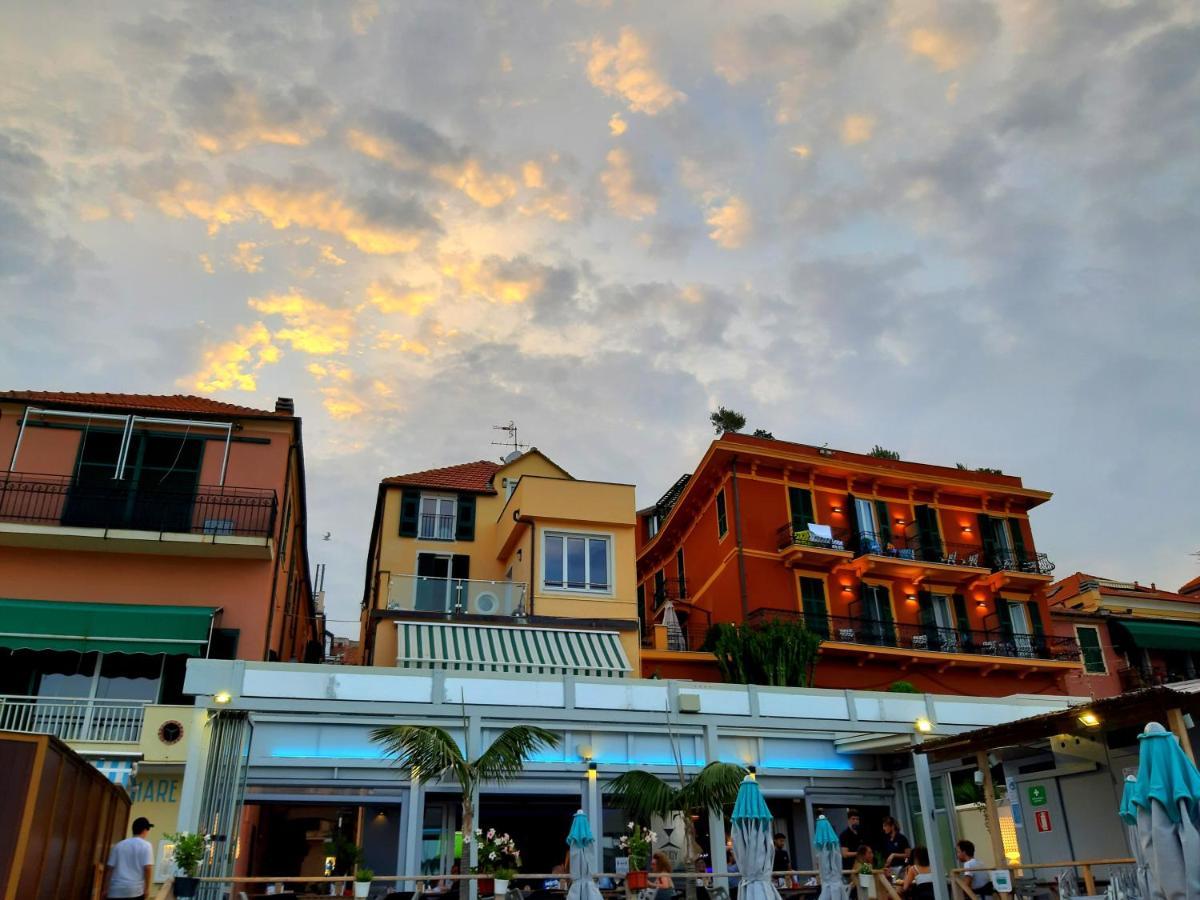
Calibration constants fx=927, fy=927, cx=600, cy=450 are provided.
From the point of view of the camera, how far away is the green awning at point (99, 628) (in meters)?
18.8

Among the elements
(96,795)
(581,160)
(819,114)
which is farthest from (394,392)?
(96,795)

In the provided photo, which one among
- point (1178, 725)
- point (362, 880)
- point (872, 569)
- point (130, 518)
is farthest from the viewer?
point (872, 569)

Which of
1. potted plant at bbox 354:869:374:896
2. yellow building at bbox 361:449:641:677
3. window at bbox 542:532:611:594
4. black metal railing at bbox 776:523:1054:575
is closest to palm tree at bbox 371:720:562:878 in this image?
potted plant at bbox 354:869:374:896

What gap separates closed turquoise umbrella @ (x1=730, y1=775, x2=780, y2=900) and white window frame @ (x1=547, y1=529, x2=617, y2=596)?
40.1 ft

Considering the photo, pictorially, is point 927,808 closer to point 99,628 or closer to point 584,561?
point 584,561

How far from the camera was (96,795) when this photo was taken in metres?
9.93

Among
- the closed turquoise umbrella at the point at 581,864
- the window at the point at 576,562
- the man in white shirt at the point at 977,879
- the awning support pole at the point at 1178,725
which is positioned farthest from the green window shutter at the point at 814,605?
the awning support pole at the point at 1178,725

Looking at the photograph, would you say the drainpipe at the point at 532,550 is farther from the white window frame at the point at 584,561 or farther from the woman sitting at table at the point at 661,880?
the woman sitting at table at the point at 661,880

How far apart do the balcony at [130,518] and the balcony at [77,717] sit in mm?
3497

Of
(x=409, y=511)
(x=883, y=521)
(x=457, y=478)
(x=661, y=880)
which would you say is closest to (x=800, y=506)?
(x=883, y=521)

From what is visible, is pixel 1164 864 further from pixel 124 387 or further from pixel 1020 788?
pixel 124 387

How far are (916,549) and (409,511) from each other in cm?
1803

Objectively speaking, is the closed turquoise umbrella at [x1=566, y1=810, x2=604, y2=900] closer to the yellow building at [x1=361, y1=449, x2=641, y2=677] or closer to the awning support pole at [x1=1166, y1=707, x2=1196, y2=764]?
the yellow building at [x1=361, y1=449, x2=641, y2=677]

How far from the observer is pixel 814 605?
31.5m
